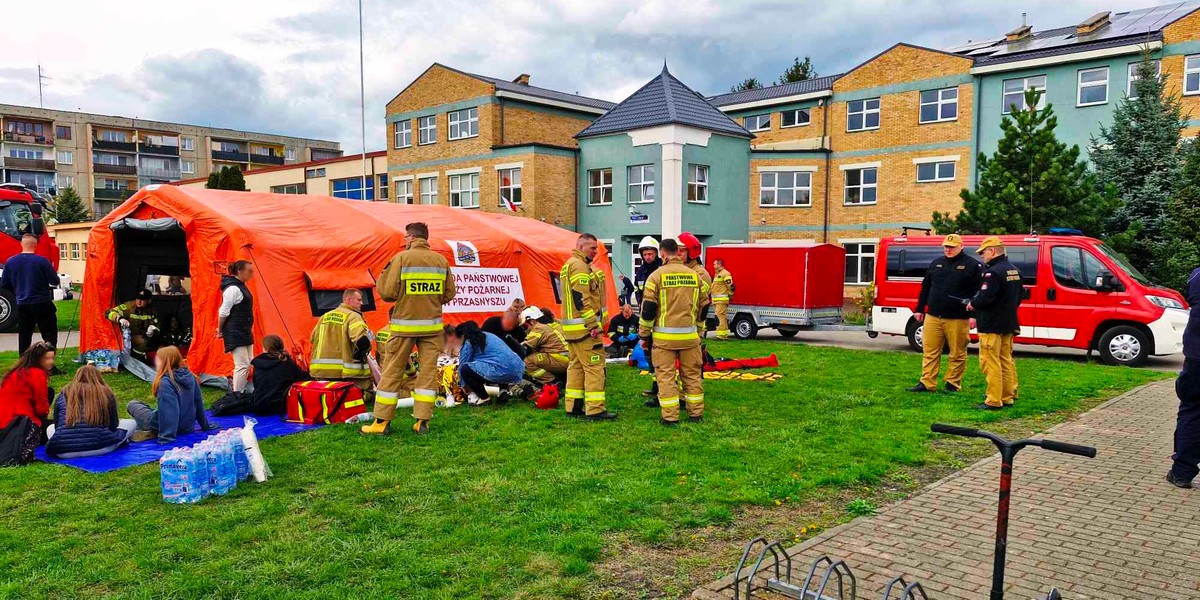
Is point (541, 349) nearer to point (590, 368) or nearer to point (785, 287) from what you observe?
point (590, 368)

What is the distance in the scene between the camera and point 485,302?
47.7 feet

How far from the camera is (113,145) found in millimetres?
77125

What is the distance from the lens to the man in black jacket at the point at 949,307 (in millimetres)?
9695

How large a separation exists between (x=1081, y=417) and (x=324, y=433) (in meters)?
8.38

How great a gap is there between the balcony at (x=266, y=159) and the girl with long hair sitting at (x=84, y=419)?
85.8 meters

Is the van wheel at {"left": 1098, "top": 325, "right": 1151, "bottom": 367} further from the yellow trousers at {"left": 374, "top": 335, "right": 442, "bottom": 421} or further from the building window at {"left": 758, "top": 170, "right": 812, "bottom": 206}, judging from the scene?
the building window at {"left": 758, "top": 170, "right": 812, "bottom": 206}

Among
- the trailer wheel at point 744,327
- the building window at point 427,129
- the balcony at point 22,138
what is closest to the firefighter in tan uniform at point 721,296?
the trailer wheel at point 744,327

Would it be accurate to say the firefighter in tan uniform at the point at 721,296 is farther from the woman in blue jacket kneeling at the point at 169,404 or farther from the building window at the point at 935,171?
the building window at the point at 935,171

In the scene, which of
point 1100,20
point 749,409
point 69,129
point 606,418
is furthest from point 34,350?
point 69,129

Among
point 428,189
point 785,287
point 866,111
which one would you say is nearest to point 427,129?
point 428,189

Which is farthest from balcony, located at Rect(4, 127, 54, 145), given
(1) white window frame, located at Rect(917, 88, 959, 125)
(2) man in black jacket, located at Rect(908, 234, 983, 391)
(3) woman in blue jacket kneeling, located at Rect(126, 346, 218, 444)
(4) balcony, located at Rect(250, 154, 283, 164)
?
(2) man in black jacket, located at Rect(908, 234, 983, 391)

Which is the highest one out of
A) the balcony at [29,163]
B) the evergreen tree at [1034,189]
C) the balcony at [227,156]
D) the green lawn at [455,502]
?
the balcony at [227,156]

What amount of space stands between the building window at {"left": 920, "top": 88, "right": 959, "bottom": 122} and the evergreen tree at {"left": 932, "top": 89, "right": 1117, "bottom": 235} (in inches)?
365

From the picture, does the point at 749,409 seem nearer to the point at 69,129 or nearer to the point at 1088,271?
the point at 1088,271
